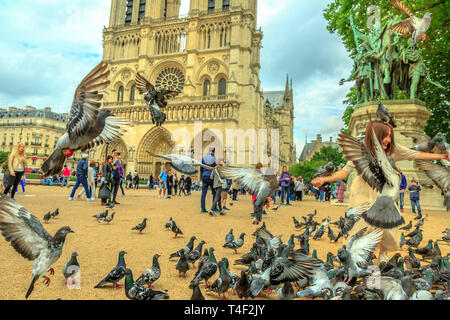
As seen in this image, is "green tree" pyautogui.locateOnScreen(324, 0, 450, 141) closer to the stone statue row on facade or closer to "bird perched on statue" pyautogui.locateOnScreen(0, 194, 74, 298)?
the stone statue row on facade

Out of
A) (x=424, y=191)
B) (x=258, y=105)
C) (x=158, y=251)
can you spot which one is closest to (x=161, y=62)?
(x=258, y=105)

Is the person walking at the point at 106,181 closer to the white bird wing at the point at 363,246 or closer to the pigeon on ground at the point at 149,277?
the pigeon on ground at the point at 149,277

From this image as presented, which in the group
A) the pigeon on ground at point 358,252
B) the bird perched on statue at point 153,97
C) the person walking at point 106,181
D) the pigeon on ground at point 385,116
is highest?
the bird perched on statue at point 153,97

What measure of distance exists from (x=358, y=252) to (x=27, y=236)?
2873 mm

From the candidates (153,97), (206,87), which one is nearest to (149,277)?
(153,97)

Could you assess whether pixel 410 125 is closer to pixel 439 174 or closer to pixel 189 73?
pixel 439 174

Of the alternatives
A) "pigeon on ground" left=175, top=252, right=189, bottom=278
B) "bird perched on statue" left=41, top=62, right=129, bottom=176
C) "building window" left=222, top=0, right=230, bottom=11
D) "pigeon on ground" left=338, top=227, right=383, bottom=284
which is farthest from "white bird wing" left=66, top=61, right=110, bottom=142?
"building window" left=222, top=0, right=230, bottom=11

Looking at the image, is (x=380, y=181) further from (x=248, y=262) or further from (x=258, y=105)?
(x=258, y=105)

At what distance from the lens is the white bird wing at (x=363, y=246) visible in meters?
2.72

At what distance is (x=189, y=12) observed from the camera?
35969 mm

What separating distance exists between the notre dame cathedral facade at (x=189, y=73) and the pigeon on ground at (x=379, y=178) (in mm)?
28290

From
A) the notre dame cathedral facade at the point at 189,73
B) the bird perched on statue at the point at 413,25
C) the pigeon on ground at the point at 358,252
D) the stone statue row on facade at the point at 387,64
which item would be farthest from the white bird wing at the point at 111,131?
the notre dame cathedral facade at the point at 189,73

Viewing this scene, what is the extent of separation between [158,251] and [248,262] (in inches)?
57.9
